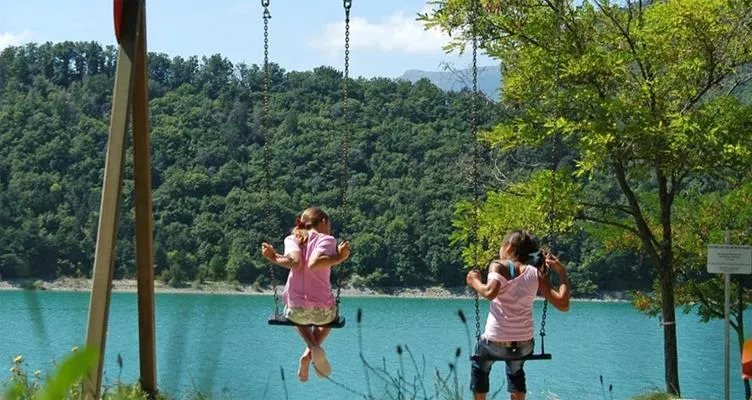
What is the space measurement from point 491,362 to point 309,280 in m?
1.22

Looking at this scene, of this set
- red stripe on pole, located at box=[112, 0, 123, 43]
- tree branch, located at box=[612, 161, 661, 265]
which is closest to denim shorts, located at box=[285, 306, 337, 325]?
red stripe on pole, located at box=[112, 0, 123, 43]

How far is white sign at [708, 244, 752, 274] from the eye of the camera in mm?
11703

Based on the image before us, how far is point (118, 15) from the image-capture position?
5926 mm

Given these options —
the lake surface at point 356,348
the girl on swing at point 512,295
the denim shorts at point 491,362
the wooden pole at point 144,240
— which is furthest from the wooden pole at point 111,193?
the denim shorts at point 491,362

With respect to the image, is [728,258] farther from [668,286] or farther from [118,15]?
[118,15]

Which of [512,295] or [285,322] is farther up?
[512,295]

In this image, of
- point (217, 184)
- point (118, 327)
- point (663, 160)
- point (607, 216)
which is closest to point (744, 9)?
point (663, 160)

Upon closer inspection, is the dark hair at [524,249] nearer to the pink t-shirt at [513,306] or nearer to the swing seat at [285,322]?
the pink t-shirt at [513,306]

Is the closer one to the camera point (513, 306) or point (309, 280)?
point (513, 306)

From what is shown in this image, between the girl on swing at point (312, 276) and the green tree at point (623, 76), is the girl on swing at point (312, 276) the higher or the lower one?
the lower one

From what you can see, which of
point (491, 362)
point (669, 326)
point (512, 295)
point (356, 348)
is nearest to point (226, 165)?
point (669, 326)

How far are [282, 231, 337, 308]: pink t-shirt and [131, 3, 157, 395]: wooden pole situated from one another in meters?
0.82

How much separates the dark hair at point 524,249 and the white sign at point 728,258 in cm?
557

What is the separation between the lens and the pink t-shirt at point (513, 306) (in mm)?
6621
